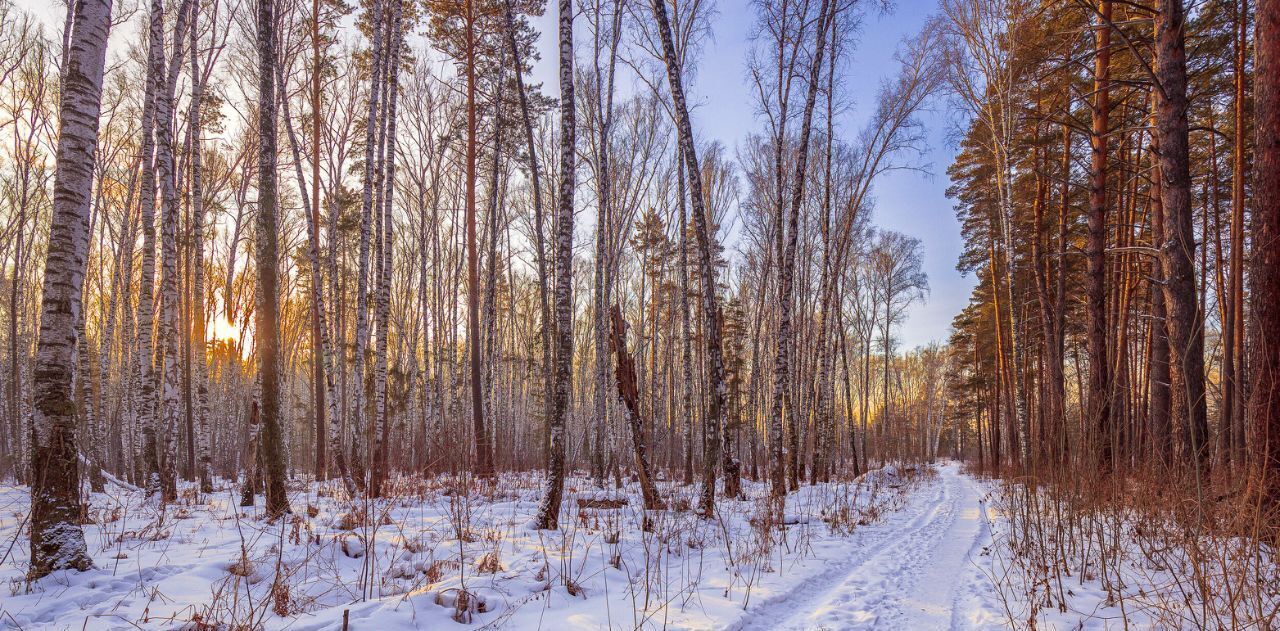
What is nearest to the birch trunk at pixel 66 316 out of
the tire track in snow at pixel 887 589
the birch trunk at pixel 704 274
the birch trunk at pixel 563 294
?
the birch trunk at pixel 563 294

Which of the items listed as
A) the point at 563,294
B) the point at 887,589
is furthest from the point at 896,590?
the point at 563,294

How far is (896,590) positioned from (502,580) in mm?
3249

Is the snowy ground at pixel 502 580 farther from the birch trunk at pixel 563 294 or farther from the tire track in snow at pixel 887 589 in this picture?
the birch trunk at pixel 563 294

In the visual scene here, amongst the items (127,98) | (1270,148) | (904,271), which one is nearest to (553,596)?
(1270,148)

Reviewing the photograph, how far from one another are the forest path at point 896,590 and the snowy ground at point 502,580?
0.02 m

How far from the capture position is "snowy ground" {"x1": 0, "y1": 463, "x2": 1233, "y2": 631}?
10.7ft

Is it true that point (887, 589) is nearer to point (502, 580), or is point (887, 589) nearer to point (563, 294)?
point (502, 580)

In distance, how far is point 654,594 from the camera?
391 cm

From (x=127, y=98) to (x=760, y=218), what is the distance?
772 inches

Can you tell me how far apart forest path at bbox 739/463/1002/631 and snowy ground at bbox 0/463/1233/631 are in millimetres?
19

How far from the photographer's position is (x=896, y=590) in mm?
4285

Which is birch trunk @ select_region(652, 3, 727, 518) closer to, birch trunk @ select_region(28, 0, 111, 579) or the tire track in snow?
the tire track in snow

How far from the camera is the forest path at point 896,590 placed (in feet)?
11.6

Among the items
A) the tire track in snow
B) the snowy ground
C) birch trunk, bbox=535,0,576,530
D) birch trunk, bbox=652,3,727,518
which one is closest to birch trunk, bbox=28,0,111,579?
the snowy ground
